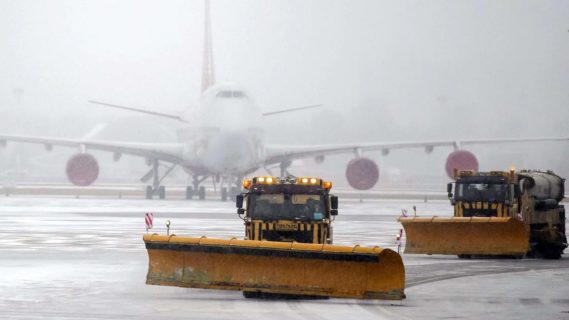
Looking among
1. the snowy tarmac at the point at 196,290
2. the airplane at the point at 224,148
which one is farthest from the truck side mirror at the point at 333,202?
the airplane at the point at 224,148

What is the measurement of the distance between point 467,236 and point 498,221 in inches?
40.9

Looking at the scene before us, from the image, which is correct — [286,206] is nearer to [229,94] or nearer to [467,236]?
[467,236]

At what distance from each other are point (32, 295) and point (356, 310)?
226 inches

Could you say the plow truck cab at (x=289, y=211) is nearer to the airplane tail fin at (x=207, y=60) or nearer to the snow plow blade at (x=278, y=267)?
the snow plow blade at (x=278, y=267)

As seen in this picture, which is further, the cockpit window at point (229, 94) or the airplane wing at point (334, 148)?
the airplane wing at point (334, 148)

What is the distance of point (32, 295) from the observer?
72.0 feet

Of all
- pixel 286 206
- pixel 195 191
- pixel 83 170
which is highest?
pixel 83 170

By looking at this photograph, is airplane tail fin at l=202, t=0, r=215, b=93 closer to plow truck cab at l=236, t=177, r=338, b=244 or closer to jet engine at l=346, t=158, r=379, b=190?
jet engine at l=346, t=158, r=379, b=190

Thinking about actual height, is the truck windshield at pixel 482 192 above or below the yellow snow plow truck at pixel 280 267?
above

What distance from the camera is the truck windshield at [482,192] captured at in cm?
3400

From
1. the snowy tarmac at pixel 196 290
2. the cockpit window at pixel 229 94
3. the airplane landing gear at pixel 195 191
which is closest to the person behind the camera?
the snowy tarmac at pixel 196 290

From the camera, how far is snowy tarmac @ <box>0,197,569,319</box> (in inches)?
785

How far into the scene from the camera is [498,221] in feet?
104

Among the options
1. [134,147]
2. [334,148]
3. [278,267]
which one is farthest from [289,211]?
[334,148]
